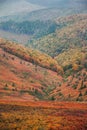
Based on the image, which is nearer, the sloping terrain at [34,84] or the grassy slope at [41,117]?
the grassy slope at [41,117]

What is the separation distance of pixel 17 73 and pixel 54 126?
9656cm

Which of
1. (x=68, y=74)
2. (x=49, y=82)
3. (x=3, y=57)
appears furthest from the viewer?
(x=68, y=74)

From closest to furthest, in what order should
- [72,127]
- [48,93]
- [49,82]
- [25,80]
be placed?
[72,127] < [48,93] < [25,80] < [49,82]

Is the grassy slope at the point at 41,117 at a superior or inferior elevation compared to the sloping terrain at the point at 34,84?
superior

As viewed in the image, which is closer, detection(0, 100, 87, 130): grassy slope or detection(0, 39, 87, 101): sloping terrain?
detection(0, 100, 87, 130): grassy slope

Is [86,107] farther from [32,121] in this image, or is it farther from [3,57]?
[3,57]

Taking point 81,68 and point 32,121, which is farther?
point 81,68

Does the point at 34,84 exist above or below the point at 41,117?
below

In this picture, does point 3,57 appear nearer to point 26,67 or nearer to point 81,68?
point 26,67

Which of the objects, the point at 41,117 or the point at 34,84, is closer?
the point at 41,117

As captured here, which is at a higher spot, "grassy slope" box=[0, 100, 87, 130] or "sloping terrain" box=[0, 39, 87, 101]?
"grassy slope" box=[0, 100, 87, 130]

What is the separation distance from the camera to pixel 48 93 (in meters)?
134

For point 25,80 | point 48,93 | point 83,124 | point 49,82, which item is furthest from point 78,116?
point 49,82

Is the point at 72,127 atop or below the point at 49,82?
atop
